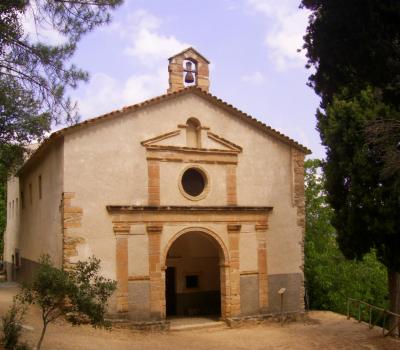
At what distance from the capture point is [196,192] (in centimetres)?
1772

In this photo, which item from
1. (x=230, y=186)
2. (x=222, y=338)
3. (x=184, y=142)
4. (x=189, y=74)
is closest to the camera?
(x=222, y=338)

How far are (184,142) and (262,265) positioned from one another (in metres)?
4.93

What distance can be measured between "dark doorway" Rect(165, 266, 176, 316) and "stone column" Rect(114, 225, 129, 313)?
4.03 m

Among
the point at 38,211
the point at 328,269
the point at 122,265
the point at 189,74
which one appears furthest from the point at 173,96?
the point at 328,269

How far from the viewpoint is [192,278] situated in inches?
787

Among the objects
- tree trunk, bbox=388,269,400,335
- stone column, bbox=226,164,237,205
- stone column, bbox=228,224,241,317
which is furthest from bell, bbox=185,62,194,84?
tree trunk, bbox=388,269,400,335

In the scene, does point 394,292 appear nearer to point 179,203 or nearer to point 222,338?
point 222,338

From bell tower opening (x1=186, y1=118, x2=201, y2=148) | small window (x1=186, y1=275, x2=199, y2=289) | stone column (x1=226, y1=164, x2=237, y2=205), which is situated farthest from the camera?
small window (x1=186, y1=275, x2=199, y2=289)

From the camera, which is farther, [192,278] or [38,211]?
[192,278]

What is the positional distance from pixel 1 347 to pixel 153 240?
6.35 metres

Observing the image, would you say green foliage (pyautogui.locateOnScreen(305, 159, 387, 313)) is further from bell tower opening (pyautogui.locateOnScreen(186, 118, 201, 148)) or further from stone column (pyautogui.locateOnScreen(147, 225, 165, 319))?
stone column (pyautogui.locateOnScreen(147, 225, 165, 319))

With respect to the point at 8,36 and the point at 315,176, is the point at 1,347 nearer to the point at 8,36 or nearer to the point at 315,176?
the point at 8,36

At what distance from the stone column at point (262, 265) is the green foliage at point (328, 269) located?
6.80 metres

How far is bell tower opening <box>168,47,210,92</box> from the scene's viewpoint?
17.7 metres
